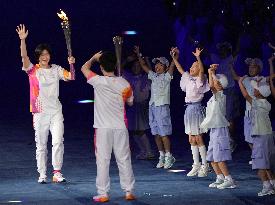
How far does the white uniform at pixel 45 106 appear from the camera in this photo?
1315 centimetres

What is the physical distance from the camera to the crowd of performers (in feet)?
37.8

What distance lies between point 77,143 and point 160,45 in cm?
1203

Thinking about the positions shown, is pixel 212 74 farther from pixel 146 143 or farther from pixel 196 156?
pixel 146 143

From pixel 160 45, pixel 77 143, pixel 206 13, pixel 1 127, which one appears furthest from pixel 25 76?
pixel 206 13

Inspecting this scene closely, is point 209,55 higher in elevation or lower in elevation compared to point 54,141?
higher

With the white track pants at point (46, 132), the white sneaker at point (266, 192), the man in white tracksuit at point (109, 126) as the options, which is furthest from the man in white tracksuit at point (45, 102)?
the white sneaker at point (266, 192)

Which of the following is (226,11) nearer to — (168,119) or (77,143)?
(168,119)

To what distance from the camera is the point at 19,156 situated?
15656 mm

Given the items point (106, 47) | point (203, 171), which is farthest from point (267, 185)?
point (106, 47)

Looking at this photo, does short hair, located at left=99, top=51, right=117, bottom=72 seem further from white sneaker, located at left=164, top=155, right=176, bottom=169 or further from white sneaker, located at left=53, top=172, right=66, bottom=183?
white sneaker, located at left=164, top=155, right=176, bottom=169

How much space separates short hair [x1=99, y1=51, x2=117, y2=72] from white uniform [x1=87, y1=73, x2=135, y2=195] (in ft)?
0.42

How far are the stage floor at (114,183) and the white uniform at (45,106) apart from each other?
472 mm

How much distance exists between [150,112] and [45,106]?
7.69 feet

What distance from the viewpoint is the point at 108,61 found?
1147cm
